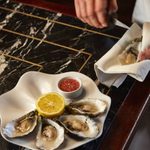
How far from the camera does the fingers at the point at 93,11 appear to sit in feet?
4.05

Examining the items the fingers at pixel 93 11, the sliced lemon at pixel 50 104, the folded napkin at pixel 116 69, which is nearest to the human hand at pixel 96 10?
the fingers at pixel 93 11

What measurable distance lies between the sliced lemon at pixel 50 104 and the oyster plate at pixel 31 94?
0.14 feet

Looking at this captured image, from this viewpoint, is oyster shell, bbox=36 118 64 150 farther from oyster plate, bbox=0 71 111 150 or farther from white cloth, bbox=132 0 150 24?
white cloth, bbox=132 0 150 24

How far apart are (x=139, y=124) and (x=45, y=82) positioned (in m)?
0.31

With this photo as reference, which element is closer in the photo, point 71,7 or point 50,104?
point 50,104

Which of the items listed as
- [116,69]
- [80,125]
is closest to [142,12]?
[116,69]

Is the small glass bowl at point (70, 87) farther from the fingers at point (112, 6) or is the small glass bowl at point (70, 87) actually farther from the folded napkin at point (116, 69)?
the fingers at point (112, 6)

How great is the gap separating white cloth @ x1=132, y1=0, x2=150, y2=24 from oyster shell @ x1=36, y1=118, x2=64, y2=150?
595mm

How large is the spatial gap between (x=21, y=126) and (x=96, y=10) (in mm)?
475

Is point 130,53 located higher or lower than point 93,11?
lower

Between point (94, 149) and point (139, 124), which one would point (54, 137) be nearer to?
point (94, 149)

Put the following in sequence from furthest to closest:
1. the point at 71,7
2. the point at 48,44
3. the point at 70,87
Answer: the point at 71,7 → the point at 48,44 → the point at 70,87

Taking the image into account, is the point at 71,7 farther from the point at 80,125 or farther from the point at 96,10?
the point at 80,125

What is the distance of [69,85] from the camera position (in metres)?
1.12
